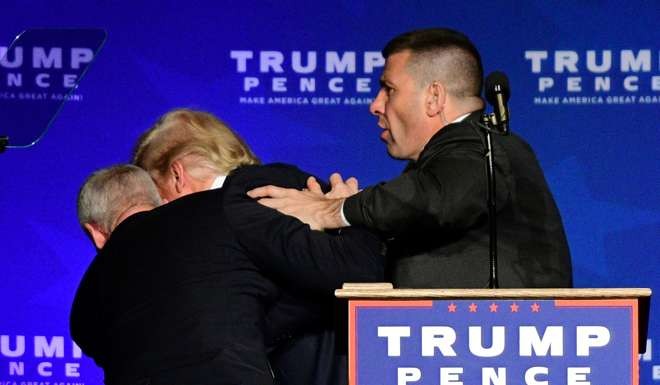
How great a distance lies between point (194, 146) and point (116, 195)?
0.64 ft

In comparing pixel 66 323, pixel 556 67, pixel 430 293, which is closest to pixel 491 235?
pixel 430 293

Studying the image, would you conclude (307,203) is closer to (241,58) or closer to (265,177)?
(265,177)

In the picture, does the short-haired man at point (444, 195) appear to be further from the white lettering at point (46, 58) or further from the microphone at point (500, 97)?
the white lettering at point (46, 58)

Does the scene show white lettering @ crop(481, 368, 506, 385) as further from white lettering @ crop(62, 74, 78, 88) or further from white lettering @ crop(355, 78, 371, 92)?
white lettering @ crop(62, 74, 78, 88)

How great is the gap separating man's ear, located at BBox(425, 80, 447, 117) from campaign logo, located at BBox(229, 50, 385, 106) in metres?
1.53

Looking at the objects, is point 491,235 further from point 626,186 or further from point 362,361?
point 626,186

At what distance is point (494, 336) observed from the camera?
→ 2.08m

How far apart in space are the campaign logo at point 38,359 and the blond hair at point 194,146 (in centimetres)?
150

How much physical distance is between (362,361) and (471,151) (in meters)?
0.51

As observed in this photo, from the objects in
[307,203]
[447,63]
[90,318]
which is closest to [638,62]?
[447,63]

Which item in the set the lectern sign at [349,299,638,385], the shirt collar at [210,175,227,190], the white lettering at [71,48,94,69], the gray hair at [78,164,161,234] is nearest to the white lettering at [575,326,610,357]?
the lectern sign at [349,299,638,385]

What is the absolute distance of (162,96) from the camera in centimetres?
427

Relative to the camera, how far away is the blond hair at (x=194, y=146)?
2.88 m

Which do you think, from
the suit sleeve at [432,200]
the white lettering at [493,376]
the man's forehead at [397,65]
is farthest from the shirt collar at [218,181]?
the white lettering at [493,376]
